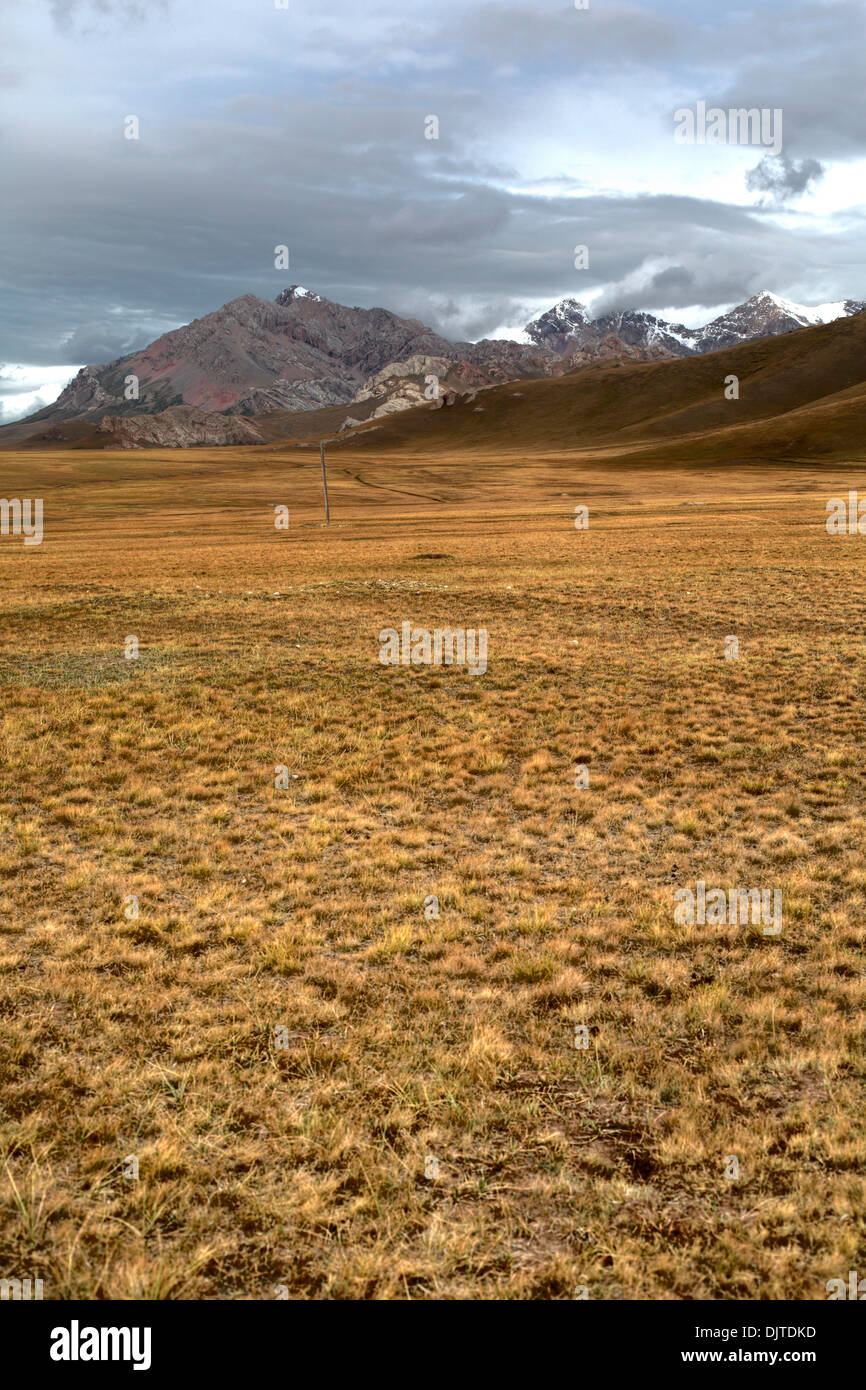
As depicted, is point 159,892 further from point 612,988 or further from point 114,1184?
point 612,988

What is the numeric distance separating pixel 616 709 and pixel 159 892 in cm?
1363

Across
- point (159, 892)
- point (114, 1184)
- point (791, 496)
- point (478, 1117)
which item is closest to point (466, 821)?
point (159, 892)

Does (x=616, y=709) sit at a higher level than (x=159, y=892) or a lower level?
higher

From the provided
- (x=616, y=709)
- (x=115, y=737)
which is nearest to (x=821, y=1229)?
(x=616, y=709)

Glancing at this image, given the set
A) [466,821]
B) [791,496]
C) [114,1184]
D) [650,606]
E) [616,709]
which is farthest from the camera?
[791,496]

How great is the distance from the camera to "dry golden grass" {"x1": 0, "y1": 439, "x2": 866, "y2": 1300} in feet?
20.7

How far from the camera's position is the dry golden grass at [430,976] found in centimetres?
630

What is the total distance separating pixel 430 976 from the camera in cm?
997

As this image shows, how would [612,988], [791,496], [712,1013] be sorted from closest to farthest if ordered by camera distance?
[712,1013]
[612,988]
[791,496]
